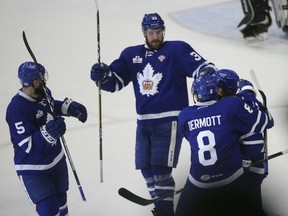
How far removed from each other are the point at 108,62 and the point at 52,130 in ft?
11.8

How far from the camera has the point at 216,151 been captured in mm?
2807

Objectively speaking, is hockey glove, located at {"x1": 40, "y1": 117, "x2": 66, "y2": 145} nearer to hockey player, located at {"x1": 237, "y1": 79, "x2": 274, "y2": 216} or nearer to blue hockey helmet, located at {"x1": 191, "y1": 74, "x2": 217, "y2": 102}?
blue hockey helmet, located at {"x1": 191, "y1": 74, "x2": 217, "y2": 102}

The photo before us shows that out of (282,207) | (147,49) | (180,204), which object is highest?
(147,49)

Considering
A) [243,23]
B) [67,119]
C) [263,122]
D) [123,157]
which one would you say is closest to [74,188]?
[123,157]

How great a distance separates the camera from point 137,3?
29.0 feet

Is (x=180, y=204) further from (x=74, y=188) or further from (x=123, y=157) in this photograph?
(x=123, y=157)

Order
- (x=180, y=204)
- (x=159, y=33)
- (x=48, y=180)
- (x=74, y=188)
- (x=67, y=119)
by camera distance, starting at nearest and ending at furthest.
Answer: (x=180, y=204) → (x=48, y=180) → (x=159, y=33) → (x=74, y=188) → (x=67, y=119)

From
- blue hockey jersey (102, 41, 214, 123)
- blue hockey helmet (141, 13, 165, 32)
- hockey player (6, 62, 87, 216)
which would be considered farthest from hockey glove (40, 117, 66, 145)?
blue hockey helmet (141, 13, 165, 32)

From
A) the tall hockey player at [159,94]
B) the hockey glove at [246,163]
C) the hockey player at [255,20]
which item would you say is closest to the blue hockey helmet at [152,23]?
the tall hockey player at [159,94]

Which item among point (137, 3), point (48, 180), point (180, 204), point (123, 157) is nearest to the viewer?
point (180, 204)

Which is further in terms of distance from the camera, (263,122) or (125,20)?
(125,20)

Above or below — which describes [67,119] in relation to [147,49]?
below

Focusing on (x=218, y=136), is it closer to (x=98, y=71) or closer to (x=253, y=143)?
(x=253, y=143)

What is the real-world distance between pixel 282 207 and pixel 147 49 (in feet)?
3.96
